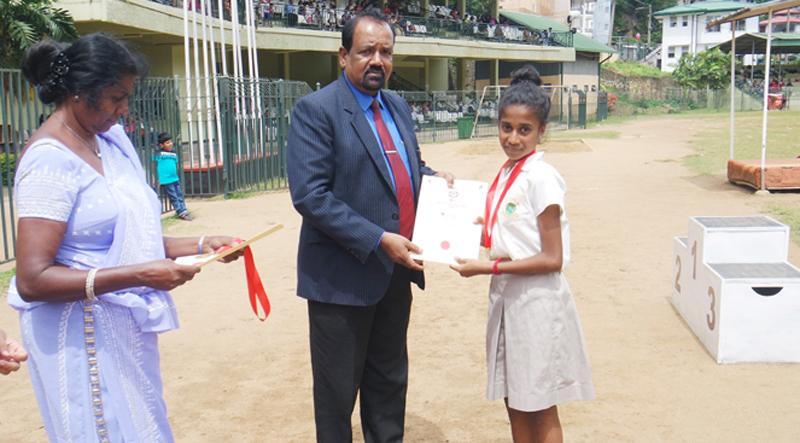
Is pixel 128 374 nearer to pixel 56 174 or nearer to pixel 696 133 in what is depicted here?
pixel 56 174

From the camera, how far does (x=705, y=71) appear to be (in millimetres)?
48125

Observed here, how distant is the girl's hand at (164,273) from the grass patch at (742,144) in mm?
14444

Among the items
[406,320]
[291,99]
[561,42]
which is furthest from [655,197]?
[561,42]

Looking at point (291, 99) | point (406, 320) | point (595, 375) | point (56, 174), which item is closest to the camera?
point (56, 174)

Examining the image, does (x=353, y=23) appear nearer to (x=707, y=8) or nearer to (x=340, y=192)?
(x=340, y=192)

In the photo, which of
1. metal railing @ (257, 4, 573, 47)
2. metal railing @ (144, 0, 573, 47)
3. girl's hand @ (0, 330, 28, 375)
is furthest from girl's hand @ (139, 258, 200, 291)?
metal railing @ (257, 4, 573, 47)

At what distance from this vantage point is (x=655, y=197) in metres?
12.1

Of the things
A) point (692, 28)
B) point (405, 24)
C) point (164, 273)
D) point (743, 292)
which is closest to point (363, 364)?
point (164, 273)

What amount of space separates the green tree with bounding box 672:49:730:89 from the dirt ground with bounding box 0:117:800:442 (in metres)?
43.1

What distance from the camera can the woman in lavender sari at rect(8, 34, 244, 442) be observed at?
2.16 meters

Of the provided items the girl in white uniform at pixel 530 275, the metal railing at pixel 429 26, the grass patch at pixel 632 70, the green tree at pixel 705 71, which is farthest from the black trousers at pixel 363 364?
the grass patch at pixel 632 70

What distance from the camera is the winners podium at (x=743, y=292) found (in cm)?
469

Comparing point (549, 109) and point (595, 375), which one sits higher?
point (549, 109)

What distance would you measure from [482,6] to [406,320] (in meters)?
46.7
